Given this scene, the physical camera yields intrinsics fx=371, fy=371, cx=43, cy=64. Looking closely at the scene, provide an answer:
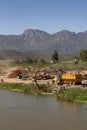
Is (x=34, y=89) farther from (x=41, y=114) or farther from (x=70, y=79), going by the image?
(x=41, y=114)

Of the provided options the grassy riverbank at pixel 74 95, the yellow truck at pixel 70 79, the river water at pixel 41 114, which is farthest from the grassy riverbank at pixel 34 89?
the grassy riverbank at pixel 74 95

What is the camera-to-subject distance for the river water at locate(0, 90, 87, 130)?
29766 mm

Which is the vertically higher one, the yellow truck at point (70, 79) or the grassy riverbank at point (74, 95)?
the yellow truck at point (70, 79)

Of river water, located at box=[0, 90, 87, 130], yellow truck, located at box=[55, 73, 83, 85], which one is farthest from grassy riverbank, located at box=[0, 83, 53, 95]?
river water, located at box=[0, 90, 87, 130]

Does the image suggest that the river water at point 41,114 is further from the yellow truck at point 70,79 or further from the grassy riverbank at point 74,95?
the yellow truck at point 70,79

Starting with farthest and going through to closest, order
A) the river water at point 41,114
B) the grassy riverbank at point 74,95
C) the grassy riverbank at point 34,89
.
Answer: the grassy riverbank at point 34,89 → the grassy riverbank at point 74,95 → the river water at point 41,114

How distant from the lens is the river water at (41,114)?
29.8 meters

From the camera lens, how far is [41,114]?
3519 centimetres

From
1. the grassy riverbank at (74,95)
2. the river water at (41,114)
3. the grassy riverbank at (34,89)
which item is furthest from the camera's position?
the grassy riverbank at (34,89)

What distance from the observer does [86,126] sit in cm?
2973

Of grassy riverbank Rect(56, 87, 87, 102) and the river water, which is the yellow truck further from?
the river water

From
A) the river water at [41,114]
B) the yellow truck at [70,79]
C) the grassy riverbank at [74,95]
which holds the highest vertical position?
the yellow truck at [70,79]

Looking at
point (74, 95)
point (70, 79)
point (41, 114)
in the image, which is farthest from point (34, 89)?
point (41, 114)

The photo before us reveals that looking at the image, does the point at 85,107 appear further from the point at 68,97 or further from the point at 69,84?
the point at 69,84
